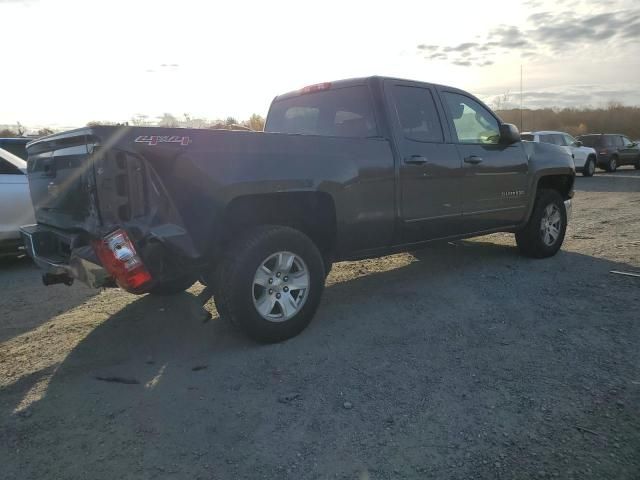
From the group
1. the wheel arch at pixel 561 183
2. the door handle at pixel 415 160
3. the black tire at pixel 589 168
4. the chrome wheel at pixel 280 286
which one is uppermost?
the door handle at pixel 415 160

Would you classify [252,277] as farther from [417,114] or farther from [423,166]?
[417,114]

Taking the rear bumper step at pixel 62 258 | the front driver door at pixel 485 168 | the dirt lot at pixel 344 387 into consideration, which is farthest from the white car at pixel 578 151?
the rear bumper step at pixel 62 258

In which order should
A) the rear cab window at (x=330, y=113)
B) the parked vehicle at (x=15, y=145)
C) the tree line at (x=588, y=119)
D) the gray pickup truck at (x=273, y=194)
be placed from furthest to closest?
1. the tree line at (x=588, y=119)
2. the parked vehicle at (x=15, y=145)
3. the rear cab window at (x=330, y=113)
4. the gray pickup truck at (x=273, y=194)

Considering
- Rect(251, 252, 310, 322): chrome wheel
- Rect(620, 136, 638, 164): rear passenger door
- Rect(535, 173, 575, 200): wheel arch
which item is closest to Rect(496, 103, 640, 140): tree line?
Rect(620, 136, 638, 164): rear passenger door

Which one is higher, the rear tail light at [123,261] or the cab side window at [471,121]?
the cab side window at [471,121]

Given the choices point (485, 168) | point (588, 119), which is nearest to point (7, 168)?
point (485, 168)

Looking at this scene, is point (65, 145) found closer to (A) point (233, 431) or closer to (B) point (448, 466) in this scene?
(A) point (233, 431)

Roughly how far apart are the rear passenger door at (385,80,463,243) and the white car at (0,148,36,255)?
4.69m

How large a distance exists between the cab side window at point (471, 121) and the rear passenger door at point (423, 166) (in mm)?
243

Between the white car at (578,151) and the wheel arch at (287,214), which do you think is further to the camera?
the white car at (578,151)

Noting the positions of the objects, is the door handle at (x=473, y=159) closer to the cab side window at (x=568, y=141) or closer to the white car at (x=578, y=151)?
the white car at (x=578, y=151)

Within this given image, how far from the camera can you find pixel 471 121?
535 centimetres

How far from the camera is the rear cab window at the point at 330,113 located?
4.48 metres

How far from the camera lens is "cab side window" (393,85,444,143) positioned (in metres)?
4.57
